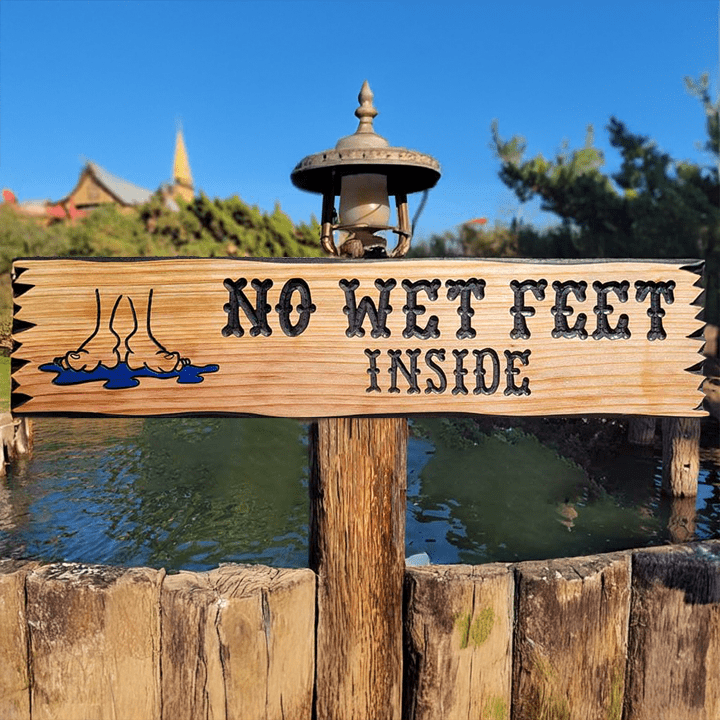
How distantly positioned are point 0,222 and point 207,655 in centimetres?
1887

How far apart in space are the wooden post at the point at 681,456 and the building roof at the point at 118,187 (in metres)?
34.9

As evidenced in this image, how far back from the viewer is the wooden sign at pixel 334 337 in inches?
80.4

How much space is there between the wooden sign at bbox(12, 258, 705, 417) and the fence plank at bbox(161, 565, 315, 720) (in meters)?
0.64

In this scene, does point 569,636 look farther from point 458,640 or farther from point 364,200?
point 364,200

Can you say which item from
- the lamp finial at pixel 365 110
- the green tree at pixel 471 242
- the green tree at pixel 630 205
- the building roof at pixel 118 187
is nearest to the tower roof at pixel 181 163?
the building roof at pixel 118 187

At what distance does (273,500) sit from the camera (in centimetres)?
737

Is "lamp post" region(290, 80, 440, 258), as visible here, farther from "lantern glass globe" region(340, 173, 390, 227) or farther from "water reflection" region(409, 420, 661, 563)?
"water reflection" region(409, 420, 661, 563)

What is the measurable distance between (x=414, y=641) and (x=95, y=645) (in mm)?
1117

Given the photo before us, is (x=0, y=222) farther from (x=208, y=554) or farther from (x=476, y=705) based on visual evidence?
(x=476, y=705)

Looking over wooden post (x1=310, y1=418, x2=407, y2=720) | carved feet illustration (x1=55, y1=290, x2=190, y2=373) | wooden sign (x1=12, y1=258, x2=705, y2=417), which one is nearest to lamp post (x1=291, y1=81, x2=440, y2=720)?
wooden post (x1=310, y1=418, x2=407, y2=720)

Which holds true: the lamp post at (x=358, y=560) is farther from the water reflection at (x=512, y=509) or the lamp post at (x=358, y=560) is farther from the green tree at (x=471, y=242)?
the green tree at (x=471, y=242)

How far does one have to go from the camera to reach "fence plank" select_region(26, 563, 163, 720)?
2.06 metres

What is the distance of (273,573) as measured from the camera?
A: 2.20m

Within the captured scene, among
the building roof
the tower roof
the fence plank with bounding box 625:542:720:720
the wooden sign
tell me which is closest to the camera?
the wooden sign
